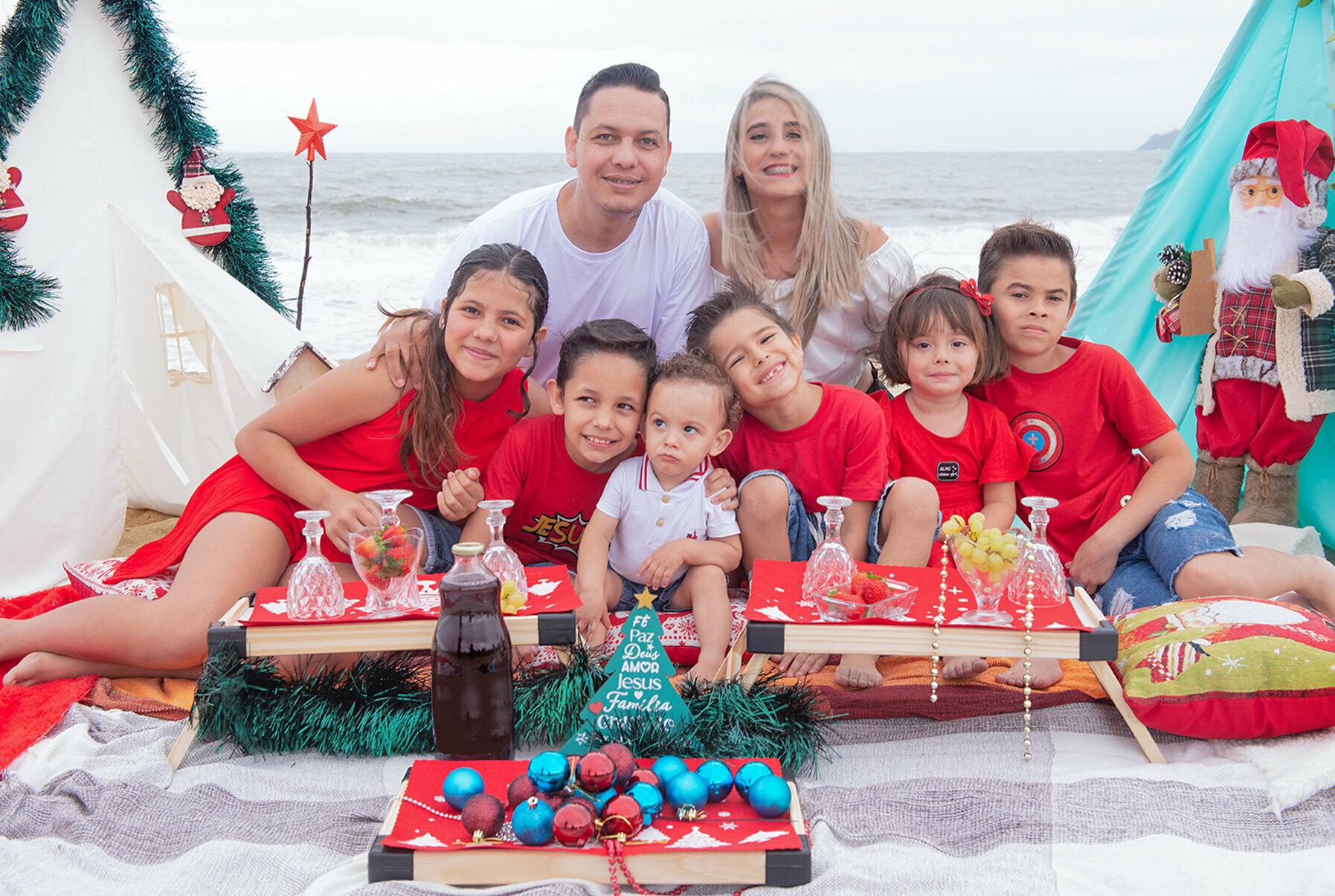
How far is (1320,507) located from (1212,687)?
2070 mm

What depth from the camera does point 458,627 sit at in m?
1.95

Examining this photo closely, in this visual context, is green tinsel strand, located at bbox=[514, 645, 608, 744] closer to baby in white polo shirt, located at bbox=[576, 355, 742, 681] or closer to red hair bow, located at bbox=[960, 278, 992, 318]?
baby in white polo shirt, located at bbox=[576, 355, 742, 681]

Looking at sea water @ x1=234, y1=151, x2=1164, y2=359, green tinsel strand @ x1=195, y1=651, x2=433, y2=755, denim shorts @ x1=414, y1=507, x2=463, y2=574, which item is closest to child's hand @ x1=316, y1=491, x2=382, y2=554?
denim shorts @ x1=414, y1=507, x2=463, y2=574

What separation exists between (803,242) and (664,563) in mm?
1398

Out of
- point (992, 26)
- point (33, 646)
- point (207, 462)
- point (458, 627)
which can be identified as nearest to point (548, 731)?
point (458, 627)

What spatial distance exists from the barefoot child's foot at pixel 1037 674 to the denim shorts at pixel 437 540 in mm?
1639

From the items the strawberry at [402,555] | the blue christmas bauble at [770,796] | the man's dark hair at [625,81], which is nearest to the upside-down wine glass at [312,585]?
the strawberry at [402,555]

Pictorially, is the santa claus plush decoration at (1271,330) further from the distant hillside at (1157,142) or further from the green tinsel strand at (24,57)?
the distant hillside at (1157,142)

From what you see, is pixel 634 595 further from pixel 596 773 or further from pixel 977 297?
pixel 977 297

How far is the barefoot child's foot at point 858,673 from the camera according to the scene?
8.36 ft

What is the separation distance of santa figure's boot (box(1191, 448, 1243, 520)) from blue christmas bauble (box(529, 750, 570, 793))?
3190 millimetres

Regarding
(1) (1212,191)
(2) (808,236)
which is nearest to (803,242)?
(2) (808,236)

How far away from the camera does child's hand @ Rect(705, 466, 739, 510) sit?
2768 mm

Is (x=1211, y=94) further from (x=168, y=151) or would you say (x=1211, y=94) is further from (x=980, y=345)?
(x=168, y=151)
